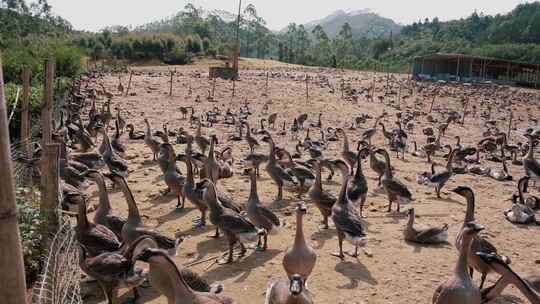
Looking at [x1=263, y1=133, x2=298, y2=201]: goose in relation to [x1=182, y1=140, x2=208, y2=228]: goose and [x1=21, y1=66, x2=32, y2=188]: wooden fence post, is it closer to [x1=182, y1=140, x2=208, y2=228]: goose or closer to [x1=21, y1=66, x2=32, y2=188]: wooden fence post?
[x1=182, y1=140, x2=208, y2=228]: goose

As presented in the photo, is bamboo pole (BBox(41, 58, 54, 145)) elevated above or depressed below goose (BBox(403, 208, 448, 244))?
above

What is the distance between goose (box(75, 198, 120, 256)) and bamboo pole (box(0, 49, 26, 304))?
4.40 m

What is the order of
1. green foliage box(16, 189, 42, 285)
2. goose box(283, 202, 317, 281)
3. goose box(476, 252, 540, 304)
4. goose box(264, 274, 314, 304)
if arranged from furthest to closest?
1. goose box(283, 202, 317, 281)
2. green foliage box(16, 189, 42, 285)
3. goose box(476, 252, 540, 304)
4. goose box(264, 274, 314, 304)

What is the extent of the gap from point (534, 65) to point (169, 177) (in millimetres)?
61964

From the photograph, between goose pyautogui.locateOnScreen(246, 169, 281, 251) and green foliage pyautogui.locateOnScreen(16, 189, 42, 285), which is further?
goose pyautogui.locateOnScreen(246, 169, 281, 251)

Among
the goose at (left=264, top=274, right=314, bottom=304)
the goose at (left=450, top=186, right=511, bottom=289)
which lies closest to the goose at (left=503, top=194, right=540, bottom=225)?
the goose at (left=450, top=186, right=511, bottom=289)

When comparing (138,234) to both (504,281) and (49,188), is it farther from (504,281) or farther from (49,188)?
(504,281)

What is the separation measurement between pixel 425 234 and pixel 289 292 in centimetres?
482

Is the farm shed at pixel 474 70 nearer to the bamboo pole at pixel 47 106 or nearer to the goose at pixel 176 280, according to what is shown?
the bamboo pole at pixel 47 106

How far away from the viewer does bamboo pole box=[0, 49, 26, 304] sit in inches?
108

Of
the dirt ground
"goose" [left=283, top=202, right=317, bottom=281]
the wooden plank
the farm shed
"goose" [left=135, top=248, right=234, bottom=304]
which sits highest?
the farm shed

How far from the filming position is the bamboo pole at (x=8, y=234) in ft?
9.04

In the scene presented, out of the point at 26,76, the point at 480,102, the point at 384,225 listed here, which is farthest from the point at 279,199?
the point at 480,102

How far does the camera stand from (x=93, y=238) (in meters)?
7.31
